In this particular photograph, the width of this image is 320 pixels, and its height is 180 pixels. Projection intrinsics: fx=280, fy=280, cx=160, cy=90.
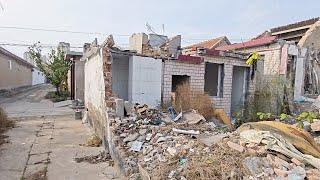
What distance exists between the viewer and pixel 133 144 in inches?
217

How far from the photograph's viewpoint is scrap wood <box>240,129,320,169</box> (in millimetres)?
3762

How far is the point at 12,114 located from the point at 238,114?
9761 mm

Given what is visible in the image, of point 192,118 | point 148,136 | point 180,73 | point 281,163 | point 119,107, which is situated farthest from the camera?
point 180,73

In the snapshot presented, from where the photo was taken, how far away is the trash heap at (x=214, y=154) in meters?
3.62

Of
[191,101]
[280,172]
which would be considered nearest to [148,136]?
[280,172]

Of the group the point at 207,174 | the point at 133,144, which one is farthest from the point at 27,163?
the point at 207,174

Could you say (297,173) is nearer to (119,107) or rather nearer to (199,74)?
(119,107)

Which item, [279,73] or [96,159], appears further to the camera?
[279,73]

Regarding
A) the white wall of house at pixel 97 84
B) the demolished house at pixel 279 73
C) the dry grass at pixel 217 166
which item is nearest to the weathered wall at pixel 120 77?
the white wall of house at pixel 97 84

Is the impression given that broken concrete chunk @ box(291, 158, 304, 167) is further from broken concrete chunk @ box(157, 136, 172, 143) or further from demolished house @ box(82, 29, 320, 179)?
broken concrete chunk @ box(157, 136, 172, 143)

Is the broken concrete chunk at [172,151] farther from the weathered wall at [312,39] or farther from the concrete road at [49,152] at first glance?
the weathered wall at [312,39]

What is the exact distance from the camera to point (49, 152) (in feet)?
22.0

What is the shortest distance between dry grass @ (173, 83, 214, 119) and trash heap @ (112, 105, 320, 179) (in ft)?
7.94

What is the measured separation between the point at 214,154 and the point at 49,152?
4360mm
